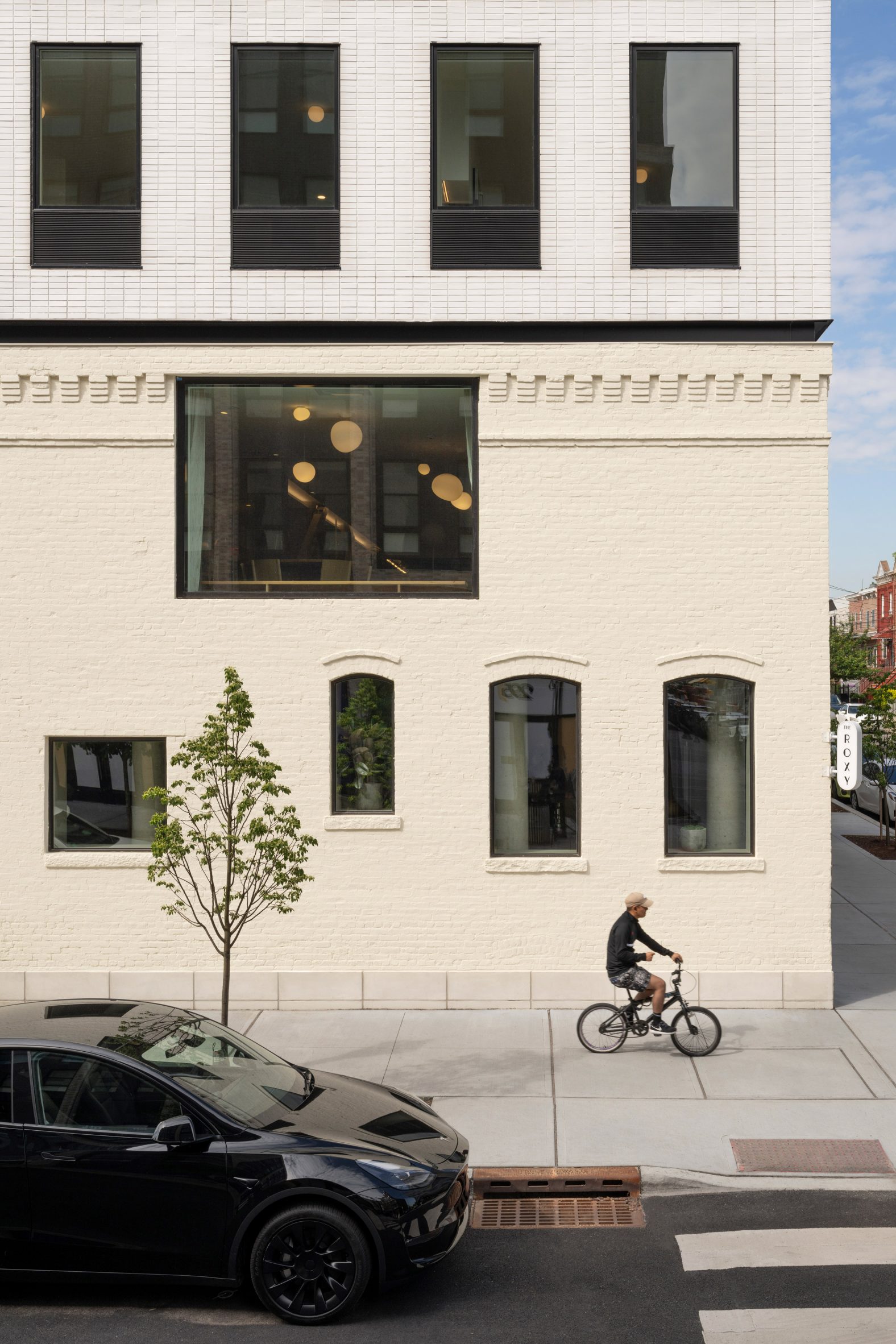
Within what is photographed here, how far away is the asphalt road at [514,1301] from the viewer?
658 centimetres

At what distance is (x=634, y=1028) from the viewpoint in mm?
11352

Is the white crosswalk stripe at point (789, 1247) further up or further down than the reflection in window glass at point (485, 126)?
further down

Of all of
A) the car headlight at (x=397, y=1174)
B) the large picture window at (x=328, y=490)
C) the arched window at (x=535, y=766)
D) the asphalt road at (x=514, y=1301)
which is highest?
the large picture window at (x=328, y=490)

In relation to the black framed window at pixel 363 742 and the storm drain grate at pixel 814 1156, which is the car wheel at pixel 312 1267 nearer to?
the storm drain grate at pixel 814 1156

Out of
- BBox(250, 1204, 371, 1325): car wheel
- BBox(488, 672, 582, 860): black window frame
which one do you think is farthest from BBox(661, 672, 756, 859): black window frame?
BBox(250, 1204, 371, 1325): car wheel

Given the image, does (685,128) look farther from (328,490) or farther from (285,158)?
(328,490)

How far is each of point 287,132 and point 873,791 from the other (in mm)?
25619

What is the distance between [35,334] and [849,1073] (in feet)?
37.4

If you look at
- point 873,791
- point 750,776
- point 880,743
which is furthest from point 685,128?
point 873,791

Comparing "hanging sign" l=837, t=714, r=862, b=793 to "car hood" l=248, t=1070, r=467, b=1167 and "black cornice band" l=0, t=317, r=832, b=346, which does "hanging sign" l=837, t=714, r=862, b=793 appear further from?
"car hood" l=248, t=1070, r=467, b=1167

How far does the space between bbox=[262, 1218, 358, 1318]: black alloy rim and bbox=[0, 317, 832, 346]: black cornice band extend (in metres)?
9.40

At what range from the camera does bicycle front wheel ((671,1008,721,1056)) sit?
37.1ft

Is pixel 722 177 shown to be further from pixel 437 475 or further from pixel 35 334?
pixel 35 334

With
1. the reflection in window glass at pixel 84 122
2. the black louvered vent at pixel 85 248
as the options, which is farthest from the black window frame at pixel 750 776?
the reflection in window glass at pixel 84 122
